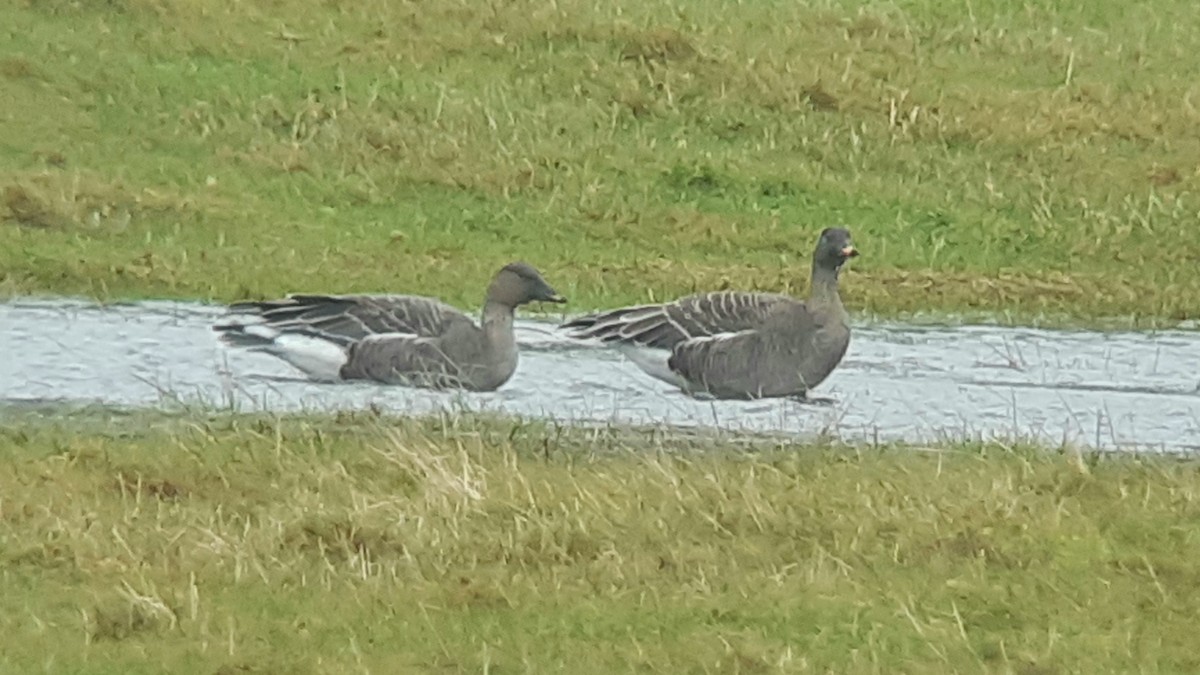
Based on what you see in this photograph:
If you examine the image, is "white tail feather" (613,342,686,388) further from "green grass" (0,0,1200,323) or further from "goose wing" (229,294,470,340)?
"green grass" (0,0,1200,323)

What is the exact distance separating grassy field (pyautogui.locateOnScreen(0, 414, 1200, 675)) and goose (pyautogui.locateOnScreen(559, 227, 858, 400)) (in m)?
2.12

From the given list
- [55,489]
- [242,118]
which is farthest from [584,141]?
[55,489]

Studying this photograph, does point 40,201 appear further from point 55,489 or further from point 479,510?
point 479,510

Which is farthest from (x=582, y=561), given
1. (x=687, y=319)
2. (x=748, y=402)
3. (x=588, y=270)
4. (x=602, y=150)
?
(x=602, y=150)

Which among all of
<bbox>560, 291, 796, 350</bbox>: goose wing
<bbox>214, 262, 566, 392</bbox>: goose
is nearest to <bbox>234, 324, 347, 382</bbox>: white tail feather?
<bbox>214, 262, 566, 392</bbox>: goose

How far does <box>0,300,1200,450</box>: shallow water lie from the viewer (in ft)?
44.8

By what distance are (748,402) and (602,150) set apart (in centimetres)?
770

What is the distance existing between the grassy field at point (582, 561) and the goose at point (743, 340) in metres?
2.12

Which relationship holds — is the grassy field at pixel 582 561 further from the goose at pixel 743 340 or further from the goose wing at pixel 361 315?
the goose wing at pixel 361 315

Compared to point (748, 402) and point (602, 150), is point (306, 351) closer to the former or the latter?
point (748, 402)

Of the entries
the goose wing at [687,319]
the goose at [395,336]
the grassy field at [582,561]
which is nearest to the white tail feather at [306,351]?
the goose at [395,336]

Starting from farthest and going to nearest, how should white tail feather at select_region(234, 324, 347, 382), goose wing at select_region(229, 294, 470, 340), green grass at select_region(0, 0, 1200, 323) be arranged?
green grass at select_region(0, 0, 1200, 323) → white tail feather at select_region(234, 324, 347, 382) → goose wing at select_region(229, 294, 470, 340)

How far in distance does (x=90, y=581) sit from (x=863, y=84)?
15.7m

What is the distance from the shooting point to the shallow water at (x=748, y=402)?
13.6 metres
